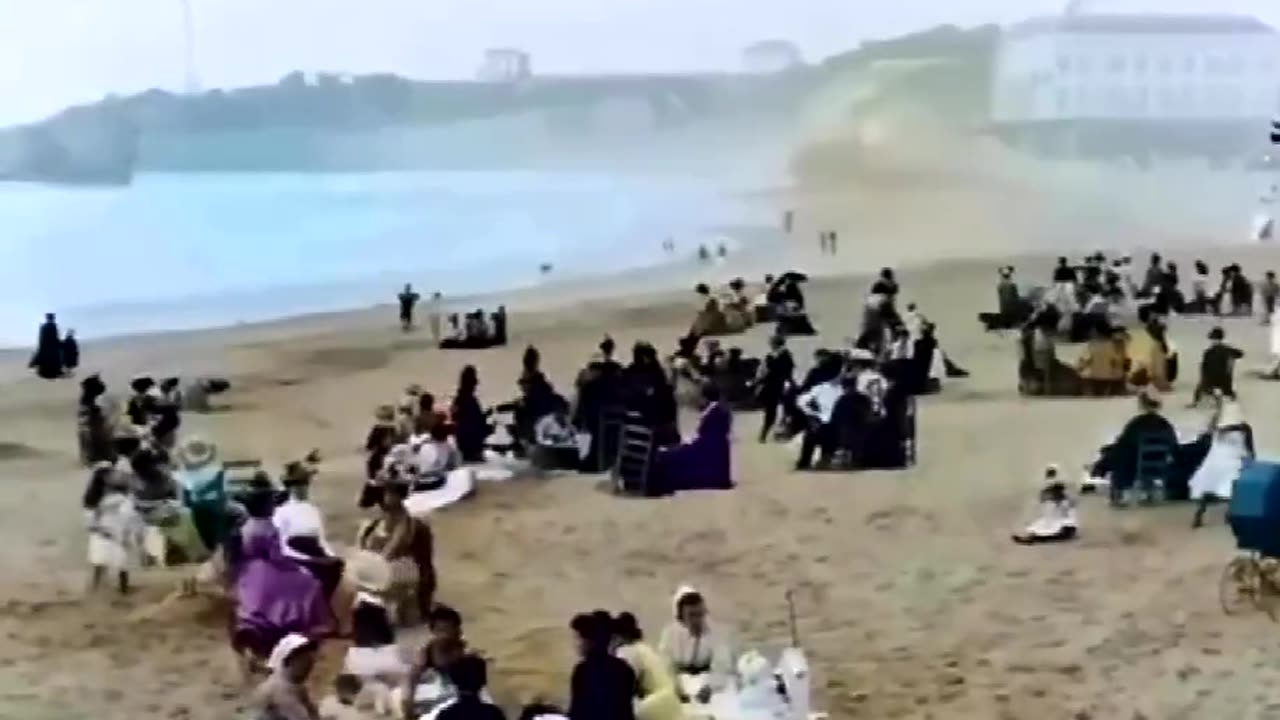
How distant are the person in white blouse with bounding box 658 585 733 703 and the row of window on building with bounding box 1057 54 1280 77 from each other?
22.6 meters

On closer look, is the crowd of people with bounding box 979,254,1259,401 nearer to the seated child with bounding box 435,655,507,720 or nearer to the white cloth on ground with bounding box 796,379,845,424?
the white cloth on ground with bounding box 796,379,845,424

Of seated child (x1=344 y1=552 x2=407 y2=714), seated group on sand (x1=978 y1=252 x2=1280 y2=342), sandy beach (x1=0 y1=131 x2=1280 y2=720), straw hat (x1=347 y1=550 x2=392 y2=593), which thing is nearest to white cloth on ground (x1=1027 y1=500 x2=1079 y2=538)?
sandy beach (x1=0 y1=131 x2=1280 y2=720)

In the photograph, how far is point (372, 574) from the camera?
6703 mm

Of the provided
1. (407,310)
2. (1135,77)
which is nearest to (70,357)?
(407,310)

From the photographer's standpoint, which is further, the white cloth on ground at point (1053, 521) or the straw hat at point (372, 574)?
the white cloth on ground at point (1053, 521)

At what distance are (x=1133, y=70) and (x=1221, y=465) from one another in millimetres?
23328

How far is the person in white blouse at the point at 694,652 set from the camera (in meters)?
5.77

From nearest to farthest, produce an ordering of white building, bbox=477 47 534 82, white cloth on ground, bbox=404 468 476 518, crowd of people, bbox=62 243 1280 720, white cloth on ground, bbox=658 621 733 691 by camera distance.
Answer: crowd of people, bbox=62 243 1280 720 < white cloth on ground, bbox=658 621 733 691 < white cloth on ground, bbox=404 468 476 518 < white building, bbox=477 47 534 82

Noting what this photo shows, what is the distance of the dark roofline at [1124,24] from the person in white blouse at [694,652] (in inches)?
856

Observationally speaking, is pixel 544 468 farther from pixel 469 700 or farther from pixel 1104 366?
pixel 469 700

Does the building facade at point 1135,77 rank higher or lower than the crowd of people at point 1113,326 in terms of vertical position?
higher

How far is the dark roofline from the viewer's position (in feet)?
89.3

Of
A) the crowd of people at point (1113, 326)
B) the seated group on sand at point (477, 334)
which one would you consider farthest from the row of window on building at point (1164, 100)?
the seated group on sand at point (477, 334)

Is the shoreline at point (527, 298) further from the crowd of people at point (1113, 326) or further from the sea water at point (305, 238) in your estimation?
the crowd of people at point (1113, 326)
